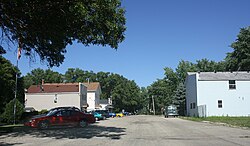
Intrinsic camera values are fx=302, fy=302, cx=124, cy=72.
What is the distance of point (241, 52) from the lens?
205ft

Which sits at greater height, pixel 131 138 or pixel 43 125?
pixel 131 138

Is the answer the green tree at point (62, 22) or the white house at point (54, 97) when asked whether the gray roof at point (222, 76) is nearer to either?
the white house at point (54, 97)

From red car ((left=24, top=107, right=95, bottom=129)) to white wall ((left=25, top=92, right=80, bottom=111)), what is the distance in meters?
33.1

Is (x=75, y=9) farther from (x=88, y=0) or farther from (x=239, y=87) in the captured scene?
(x=239, y=87)

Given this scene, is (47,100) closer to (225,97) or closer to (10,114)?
(10,114)

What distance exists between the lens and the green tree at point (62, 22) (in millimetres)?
12984

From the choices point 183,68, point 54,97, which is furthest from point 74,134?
point 183,68

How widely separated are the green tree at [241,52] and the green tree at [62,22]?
51585 millimetres

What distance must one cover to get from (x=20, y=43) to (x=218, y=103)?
35.8 m

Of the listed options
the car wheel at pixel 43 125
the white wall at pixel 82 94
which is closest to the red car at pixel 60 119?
the car wheel at pixel 43 125

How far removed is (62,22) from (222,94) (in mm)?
37234

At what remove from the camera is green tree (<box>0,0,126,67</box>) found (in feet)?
42.6

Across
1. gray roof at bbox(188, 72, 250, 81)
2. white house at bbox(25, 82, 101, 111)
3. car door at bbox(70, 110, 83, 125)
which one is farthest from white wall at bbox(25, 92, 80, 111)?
car door at bbox(70, 110, 83, 125)

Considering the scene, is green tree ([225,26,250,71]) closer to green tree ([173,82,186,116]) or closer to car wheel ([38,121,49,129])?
green tree ([173,82,186,116])
